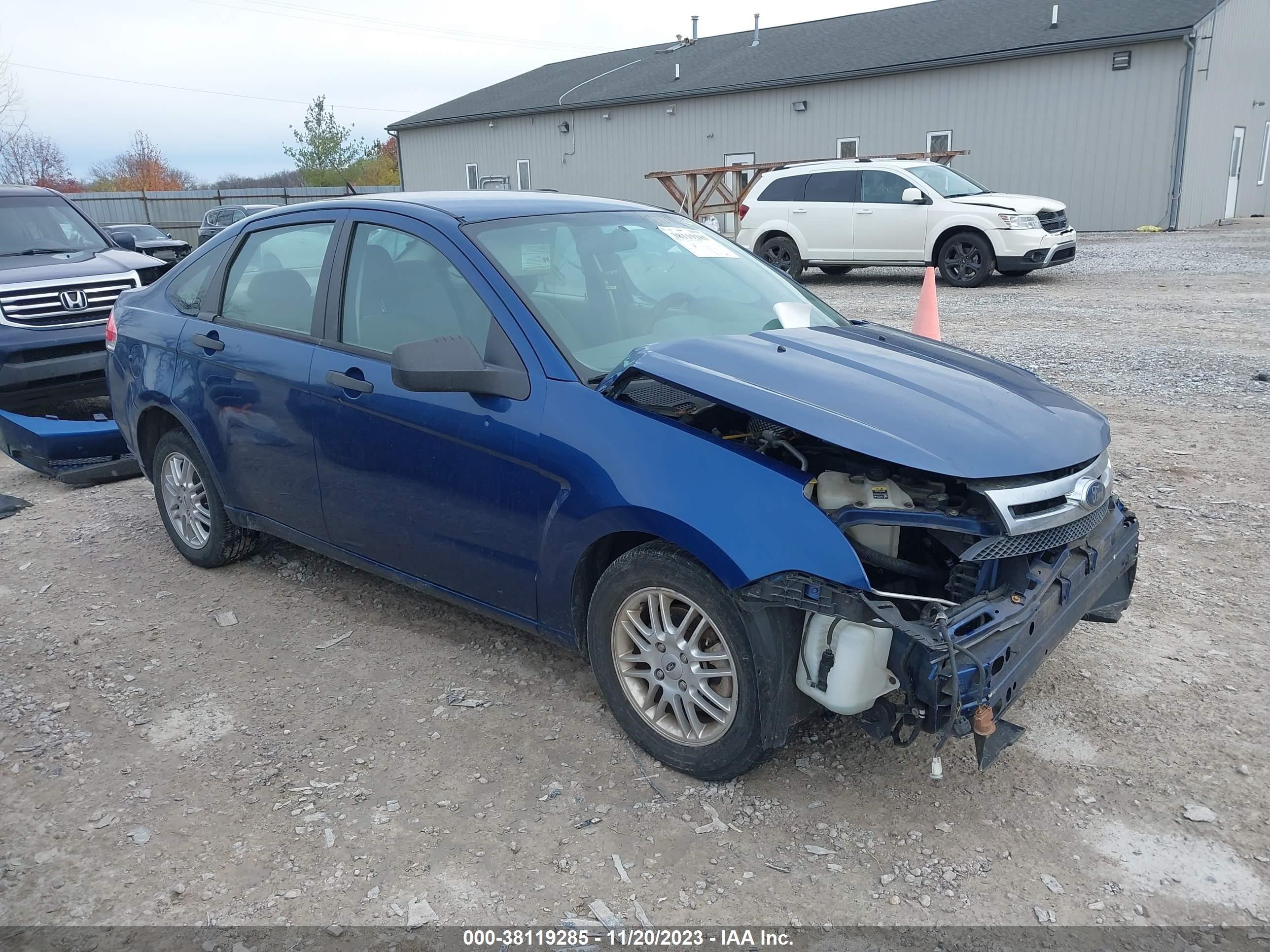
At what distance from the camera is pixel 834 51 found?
87.9 ft

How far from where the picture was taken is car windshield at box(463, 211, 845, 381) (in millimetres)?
3416

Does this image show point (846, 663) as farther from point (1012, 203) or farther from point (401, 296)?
point (1012, 203)

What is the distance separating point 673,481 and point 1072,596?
1.23 m

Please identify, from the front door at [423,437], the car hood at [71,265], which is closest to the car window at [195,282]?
the front door at [423,437]

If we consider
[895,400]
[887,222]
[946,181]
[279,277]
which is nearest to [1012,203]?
[946,181]

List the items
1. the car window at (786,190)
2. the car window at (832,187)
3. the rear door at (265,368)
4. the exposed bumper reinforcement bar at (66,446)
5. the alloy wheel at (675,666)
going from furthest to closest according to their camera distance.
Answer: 1. the car window at (786,190)
2. the car window at (832,187)
3. the exposed bumper reinforcement bar at (66,446)
4. the rear door at (265,368)
5. the alloy wheel at (675,666)

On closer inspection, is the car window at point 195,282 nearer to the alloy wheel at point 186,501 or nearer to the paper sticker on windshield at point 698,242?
the alloy wheel at point 186,501

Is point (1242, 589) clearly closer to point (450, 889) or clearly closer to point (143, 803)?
point (450, 889)

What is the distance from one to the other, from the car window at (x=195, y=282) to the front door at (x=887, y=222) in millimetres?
11781

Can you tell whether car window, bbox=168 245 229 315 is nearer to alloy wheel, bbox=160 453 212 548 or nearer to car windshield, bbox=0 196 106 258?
alloy wheel, bbox=160 453 212 548

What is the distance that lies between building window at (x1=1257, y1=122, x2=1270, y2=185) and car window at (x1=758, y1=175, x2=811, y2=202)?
1928 centimetres

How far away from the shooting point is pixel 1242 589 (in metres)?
4.16

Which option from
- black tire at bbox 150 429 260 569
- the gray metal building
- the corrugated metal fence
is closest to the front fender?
black tire at bbox 150 429 260 569

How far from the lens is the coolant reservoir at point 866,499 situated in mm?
2770
